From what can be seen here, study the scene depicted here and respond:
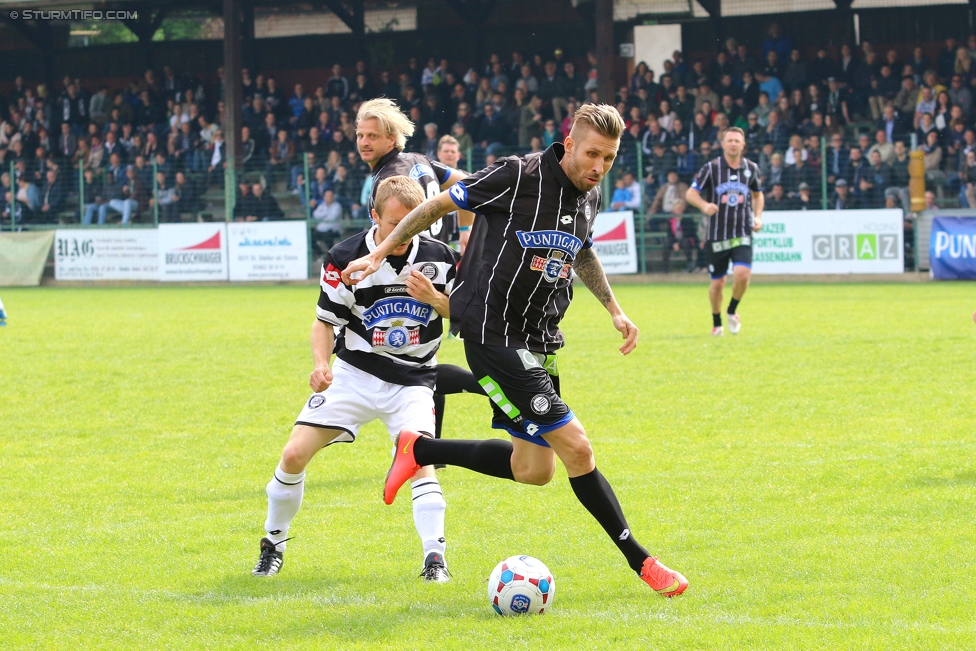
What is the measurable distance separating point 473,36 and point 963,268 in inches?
595

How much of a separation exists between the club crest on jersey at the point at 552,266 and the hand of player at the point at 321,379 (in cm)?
92

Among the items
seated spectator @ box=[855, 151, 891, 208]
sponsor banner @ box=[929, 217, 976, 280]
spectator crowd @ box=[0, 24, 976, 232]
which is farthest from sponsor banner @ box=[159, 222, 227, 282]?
sponsor banner @ box=[929, 217, 976, 280]

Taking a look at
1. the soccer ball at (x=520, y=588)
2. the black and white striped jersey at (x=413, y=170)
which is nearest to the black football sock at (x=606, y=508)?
the soccer ball at (x=520, y=588)

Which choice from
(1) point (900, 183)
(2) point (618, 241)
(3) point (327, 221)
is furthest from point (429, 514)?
(3) point (327, 221)

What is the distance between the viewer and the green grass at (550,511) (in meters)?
3.95

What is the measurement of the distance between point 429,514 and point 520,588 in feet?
2.39

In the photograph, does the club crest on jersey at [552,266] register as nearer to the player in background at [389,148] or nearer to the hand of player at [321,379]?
the hand of player at [321,379]

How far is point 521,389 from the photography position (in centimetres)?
436

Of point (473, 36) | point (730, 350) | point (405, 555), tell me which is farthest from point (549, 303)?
point (473, 36)

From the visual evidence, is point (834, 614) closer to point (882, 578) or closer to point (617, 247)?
point (882, 578)

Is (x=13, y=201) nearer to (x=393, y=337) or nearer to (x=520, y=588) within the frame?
(x=393, y=337)

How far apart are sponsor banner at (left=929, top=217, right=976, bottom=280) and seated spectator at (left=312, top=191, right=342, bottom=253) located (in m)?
11.0

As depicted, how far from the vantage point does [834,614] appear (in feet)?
12.8

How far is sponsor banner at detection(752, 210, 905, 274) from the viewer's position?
66.4ft
